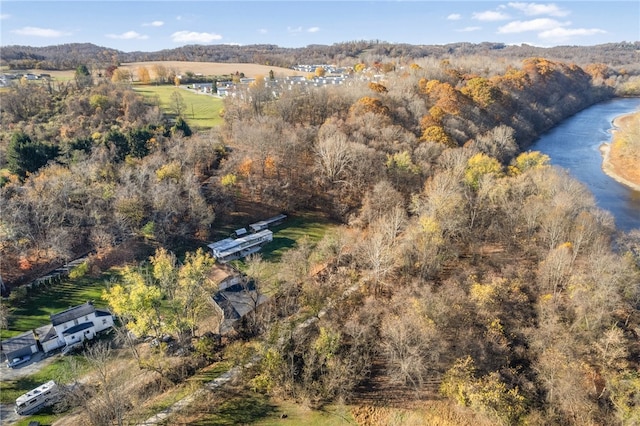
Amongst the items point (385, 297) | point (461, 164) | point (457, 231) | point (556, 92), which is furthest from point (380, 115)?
point (556, 92)

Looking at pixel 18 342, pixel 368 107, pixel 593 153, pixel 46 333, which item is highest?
pixel 368 107

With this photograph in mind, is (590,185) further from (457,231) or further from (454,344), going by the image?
(454,344)

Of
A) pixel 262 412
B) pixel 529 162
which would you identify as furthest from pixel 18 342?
pixel 529 162

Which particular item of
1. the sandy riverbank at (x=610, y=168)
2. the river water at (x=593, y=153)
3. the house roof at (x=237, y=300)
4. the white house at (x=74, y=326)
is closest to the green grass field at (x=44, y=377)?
the white house at (x=74, y=326)

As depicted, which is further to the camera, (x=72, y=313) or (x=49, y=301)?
(x=49, y=301)

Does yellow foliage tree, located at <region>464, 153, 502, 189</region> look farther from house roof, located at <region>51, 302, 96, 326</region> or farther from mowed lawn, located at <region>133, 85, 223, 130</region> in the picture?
mowed lawn, located at <region>133, 85, 223, 130</region>

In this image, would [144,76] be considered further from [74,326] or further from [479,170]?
[479,170]

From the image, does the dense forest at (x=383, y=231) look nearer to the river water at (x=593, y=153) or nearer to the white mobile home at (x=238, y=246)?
the white mobile home at (x=238, y=246)
